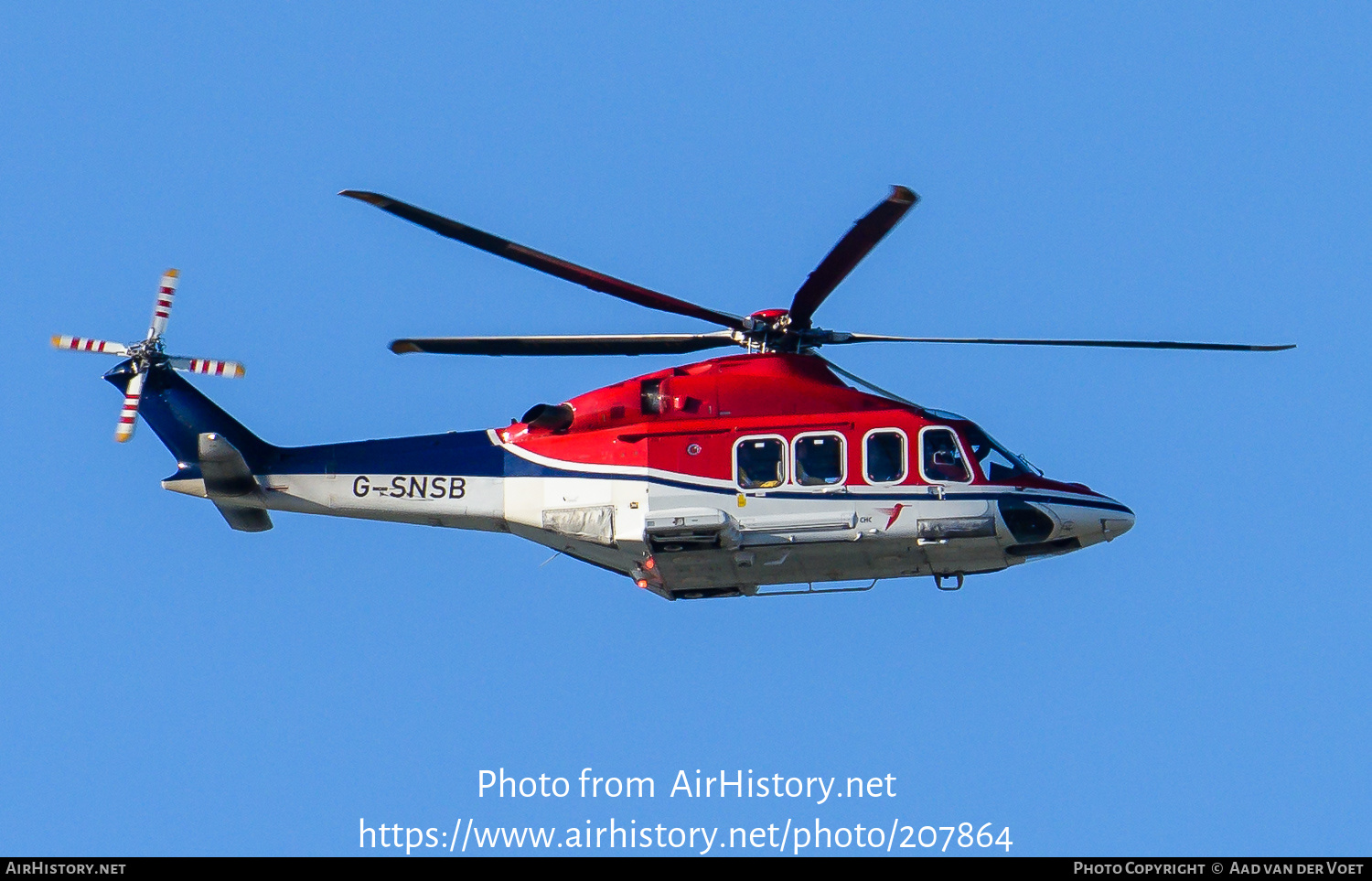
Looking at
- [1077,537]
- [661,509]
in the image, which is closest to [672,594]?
[661,509]

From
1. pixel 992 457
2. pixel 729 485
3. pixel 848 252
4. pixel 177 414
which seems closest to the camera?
pixel 848 252

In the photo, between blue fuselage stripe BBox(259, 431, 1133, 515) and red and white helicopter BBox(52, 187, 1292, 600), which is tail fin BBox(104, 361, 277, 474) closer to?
red and white helicopter BBox(52, 187, 1292, 600)

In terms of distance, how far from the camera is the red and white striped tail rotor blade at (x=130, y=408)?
22.4 m

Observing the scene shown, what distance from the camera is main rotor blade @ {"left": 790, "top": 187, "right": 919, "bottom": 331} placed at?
19.0m

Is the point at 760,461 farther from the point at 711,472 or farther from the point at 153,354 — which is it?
the point at 153,354

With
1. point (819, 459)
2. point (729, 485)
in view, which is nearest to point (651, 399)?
point (729, 485)

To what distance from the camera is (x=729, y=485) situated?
21703 mm

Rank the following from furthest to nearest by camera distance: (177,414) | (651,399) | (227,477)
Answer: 1. (177,414)
2. (227,477)
3. (651,399)

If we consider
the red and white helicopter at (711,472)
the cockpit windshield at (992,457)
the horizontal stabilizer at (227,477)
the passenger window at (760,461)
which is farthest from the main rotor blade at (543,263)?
the horizontal stabilizer at (227,477)

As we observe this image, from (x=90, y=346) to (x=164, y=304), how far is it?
1.06 meters

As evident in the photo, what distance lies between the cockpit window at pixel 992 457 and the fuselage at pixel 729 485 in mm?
21

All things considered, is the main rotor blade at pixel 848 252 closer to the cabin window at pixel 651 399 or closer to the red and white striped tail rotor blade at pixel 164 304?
the cabin window at pixel 651 399
